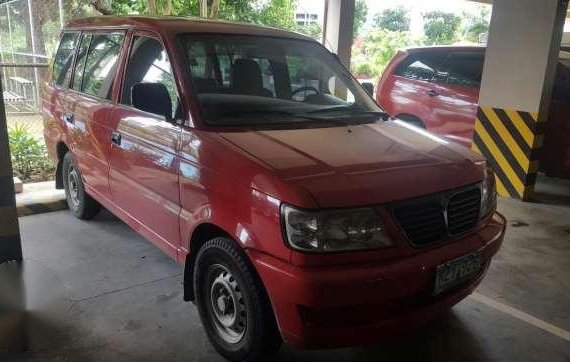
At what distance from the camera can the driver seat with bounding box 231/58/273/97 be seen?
306 cm

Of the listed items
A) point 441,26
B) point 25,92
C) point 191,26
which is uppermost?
point 441,26

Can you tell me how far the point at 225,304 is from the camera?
2609 millimetres

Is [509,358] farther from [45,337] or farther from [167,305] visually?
[45,337]

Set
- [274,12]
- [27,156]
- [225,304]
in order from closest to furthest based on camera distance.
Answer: [225,304]
[27,156]
[274,12]

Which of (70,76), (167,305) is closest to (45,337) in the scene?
(167,305)

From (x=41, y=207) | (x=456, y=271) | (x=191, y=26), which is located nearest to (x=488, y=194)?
(x=456, y=271)

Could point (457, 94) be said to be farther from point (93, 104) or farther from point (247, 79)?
point (93, 104)

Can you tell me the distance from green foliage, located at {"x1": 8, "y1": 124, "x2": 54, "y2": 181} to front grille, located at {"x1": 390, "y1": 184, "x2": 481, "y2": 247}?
5261mm

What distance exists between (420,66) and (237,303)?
5.50 metres

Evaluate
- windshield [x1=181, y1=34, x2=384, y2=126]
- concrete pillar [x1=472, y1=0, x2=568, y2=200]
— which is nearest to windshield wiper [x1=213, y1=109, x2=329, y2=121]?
windshield [x1=181, y1=34, x2=384, y2=126]

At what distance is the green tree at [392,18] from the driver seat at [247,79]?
23.9 metres

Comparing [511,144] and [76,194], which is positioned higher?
[511,144]

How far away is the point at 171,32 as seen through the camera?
9.95 ft

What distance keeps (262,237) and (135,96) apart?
4.04 ft
